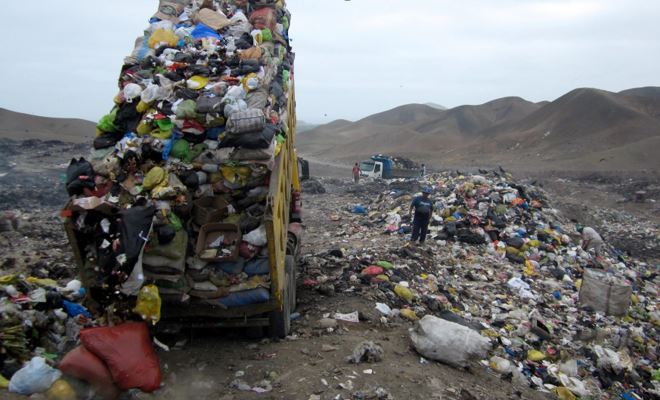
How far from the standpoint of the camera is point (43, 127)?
30.6m

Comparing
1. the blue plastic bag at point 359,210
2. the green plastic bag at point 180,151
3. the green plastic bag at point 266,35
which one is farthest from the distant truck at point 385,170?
the green plastic bag at point 180,151

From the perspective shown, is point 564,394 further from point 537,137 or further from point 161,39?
point 537,137

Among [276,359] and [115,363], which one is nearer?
[115,363]

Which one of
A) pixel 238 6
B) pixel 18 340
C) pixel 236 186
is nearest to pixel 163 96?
pixel 236 186

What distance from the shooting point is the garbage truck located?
354cm

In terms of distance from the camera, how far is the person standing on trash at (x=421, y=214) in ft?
27.1

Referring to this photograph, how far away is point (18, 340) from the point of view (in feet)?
11.5

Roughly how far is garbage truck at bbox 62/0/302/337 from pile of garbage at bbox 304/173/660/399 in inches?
68.0

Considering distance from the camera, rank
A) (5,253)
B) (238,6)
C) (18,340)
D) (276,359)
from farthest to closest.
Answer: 1. (5,253)
2. (238,6)
3. (276,359)
4. (18,340)

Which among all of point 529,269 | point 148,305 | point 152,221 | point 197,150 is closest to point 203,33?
point 197,150

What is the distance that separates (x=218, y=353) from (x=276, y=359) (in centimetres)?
51

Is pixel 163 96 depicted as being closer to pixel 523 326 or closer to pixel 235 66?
pixel 235 66

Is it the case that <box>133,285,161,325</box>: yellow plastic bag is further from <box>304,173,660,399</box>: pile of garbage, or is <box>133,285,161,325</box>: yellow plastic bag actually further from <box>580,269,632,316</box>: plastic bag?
<box>580,269,632,316</box>: plastic bag

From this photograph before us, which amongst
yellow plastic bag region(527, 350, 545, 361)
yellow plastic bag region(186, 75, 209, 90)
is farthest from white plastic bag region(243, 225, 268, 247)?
yellow plastic bag region(527, 350, 545, 361)
